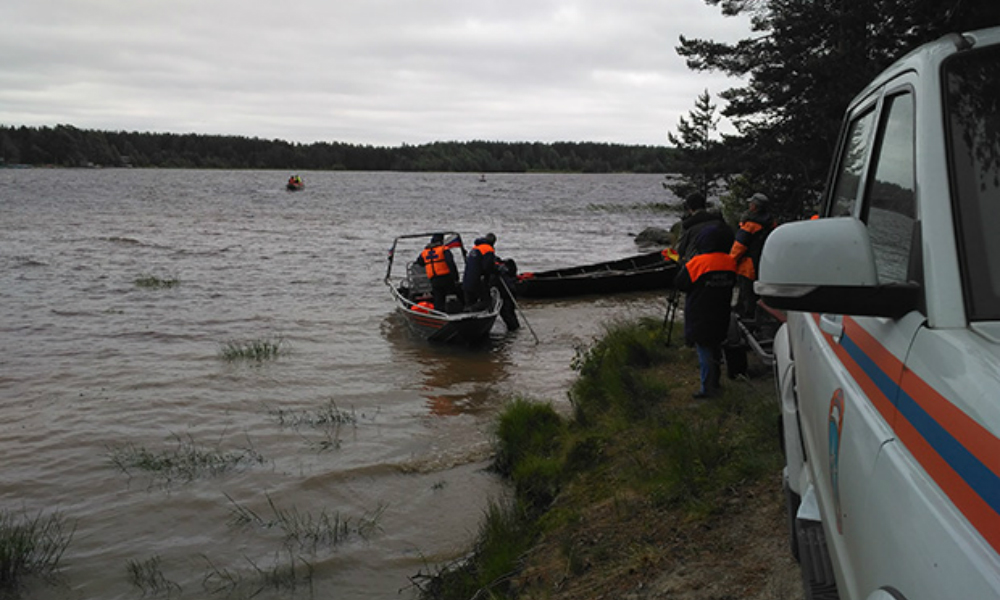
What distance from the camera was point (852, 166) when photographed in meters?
3.22

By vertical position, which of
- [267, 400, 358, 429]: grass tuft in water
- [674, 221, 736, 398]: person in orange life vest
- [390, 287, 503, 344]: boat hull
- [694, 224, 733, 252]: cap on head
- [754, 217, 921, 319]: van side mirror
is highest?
[754, 217, 921, 319]: van side mirror

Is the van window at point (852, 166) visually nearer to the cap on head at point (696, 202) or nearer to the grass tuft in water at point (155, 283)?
the cap on head at point (696, 202)

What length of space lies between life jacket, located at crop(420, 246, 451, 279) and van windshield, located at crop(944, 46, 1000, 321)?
1292cm

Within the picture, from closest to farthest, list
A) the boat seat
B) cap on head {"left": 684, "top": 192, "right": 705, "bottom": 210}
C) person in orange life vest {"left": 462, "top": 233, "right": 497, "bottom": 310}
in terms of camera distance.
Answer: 1. cap on head {"left": 684, "top": 192, "right": 705, "bottom": 210}
2. person in orange life vest {"left": 462, "top": 233, "right": 497, "bottom": 310}
3. the boat seat

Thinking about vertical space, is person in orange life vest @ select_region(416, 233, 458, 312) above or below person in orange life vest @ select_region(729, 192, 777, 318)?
below

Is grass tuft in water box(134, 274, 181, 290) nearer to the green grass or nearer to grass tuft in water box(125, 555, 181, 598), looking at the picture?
the green grass

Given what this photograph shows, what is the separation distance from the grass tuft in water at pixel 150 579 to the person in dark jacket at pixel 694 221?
5246 mm

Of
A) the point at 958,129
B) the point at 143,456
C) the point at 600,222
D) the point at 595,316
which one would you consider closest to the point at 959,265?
the point at 958,129

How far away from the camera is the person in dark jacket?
26.5 feet

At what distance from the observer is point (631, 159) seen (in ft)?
634

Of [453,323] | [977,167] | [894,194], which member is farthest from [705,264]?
[453,323]

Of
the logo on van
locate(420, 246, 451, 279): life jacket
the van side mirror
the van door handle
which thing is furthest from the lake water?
the van side mirror

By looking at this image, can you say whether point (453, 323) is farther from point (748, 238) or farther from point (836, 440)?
point (836, 440)

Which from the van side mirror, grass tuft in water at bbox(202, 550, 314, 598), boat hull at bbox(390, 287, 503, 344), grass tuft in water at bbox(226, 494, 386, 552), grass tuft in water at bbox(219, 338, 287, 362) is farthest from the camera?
boat hull at bbox(390, 287, 503, 344)
